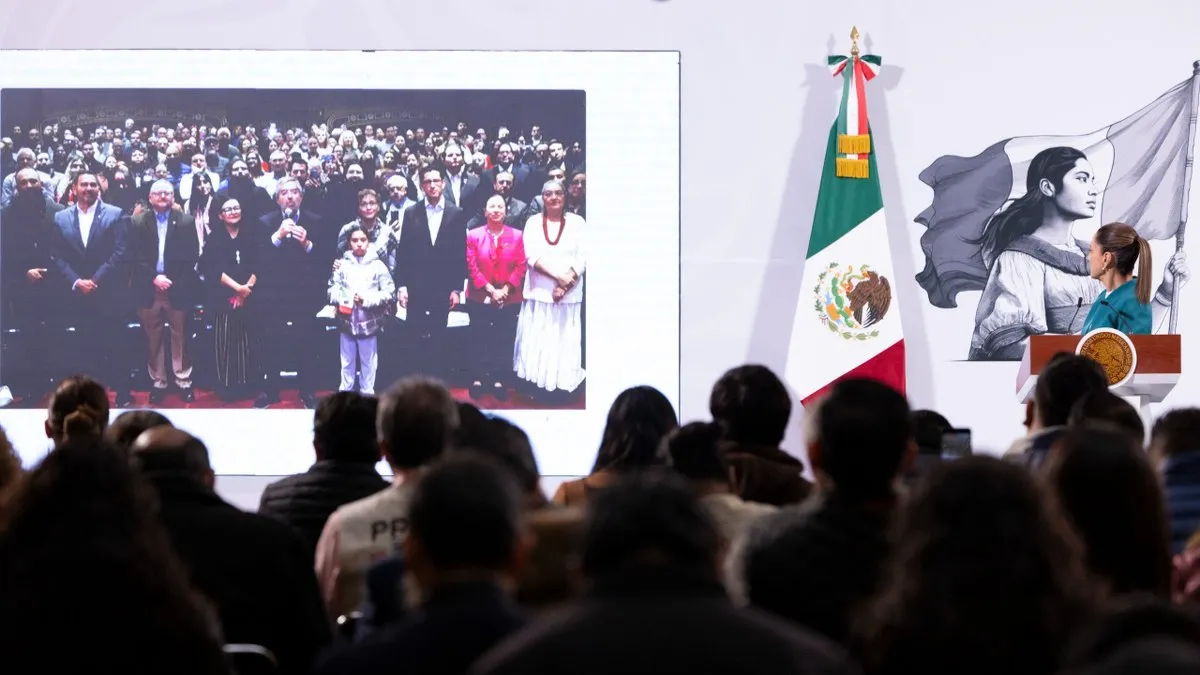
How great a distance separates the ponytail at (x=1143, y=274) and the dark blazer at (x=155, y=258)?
4287mm

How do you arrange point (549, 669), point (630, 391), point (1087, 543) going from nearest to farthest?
point (549, 669) < point (1087, 543) < point (630, 391)

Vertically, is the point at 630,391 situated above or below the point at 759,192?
below

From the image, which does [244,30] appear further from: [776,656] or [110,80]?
[776,656]

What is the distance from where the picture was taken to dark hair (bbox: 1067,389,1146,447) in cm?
344

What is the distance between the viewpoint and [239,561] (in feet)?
9.43

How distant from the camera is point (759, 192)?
22.9 feet

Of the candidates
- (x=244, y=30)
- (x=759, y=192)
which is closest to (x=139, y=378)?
(x=244, y=30)

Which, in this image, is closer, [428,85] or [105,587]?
[105,587]

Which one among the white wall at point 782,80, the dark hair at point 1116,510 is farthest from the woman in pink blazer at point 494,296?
the dark hair at point 1116,510

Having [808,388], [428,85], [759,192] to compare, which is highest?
[428,85]

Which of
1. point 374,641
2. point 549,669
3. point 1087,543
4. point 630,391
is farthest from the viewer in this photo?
point 630,391

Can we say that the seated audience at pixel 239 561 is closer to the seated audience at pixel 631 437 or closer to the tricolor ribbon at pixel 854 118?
the seated audience at pixel 631 437

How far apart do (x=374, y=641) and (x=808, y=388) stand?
16.9 feet

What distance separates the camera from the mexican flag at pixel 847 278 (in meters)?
6.86
